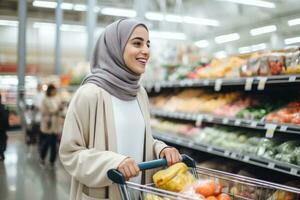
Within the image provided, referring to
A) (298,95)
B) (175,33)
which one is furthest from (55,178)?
(175,33)

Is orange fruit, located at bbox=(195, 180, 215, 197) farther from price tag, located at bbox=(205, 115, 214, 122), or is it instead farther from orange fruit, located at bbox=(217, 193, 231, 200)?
price tag, located at bbox=(205, 115, 214, 122)

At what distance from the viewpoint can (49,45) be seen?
1008 cm

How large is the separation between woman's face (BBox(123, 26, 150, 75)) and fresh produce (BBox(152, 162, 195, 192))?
0.50 m

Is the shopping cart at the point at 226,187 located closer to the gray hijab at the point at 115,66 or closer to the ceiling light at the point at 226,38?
the gray hijab at the point at 115,66

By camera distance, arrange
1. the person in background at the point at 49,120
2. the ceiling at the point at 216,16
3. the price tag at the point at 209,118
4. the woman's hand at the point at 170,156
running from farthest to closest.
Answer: the ceiling at the point at 216,16 < the person in background at the point at 49,120 < the price tag at the point at 209,118 < the woman's hand at the point at 170,156

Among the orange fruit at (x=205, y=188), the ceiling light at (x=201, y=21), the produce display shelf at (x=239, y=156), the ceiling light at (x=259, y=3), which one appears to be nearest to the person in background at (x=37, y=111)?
the produce display shelf at (x=239, y=156)

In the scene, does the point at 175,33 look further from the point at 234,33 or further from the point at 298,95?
the point at 298,95

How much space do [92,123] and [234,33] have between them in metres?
11.2

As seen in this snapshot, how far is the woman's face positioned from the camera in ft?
5.40

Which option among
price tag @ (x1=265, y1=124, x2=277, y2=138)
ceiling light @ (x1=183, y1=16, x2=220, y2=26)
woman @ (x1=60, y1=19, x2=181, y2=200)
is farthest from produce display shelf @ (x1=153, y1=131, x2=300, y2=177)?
ceiling light @ (x1=183, y1=16, x2=220, y2=26)

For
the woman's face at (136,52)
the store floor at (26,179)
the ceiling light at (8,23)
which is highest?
the ceiling light at (8,23)

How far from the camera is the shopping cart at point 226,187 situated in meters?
1.39

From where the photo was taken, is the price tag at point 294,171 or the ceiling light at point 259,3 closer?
the price tag at point 294,171

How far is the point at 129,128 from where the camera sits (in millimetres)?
1650
